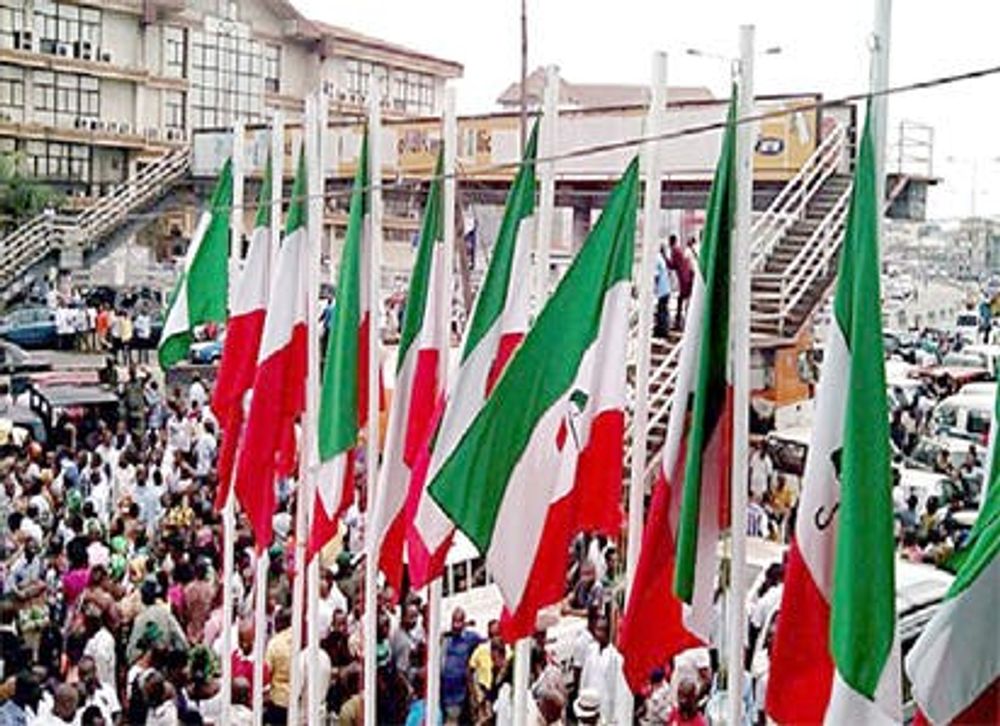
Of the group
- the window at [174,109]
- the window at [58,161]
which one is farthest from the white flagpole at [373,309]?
the window at [174,109]

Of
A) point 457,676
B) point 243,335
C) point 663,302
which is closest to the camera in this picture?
point 243,335

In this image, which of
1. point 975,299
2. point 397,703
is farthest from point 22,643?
point 975,299

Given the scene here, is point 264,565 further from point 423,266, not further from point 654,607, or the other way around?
point 654,607

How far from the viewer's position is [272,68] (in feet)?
155

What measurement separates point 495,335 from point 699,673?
3158 mm

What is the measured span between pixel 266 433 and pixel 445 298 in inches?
57.4

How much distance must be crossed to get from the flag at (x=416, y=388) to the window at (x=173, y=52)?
38.5 metres

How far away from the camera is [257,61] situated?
1834 inches

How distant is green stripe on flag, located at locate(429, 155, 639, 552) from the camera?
601cm

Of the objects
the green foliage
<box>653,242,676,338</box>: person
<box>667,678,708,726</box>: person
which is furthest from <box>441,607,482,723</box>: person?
the green foliage

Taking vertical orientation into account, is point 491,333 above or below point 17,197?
below

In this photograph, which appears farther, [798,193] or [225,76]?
[225,76]

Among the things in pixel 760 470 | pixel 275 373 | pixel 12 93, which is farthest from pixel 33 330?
pixel 275 373

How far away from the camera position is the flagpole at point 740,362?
5.39 metres
